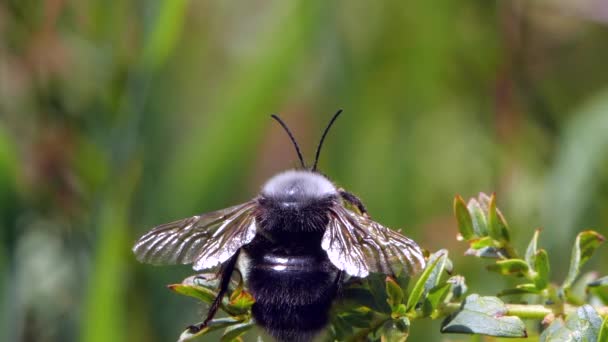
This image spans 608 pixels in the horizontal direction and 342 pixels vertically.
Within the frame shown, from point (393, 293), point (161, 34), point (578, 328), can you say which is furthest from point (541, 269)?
point (161, 34)

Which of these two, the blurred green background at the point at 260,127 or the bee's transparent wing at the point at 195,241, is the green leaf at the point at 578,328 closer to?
the bee's transparent wing at the point at 195,241

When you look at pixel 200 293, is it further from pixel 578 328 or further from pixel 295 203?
pixel 578 328

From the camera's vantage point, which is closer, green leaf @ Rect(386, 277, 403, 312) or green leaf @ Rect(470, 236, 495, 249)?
green leaf @ Rect(386, 277, 403, 312)

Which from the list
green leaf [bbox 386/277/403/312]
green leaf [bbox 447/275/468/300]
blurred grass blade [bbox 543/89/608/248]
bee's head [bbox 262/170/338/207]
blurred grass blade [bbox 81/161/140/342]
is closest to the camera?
green leaf [bbox 386/277/403/312]

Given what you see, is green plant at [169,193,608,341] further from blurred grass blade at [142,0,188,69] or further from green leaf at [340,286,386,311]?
blurred grass blade at [142,0,188,69]

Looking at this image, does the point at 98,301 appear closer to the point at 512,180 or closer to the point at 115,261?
the point at 115,261

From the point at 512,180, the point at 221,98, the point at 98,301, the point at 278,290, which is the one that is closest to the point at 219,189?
the point at 221,98

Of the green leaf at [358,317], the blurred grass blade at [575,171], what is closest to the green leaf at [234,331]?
the green leaf at [358,317]

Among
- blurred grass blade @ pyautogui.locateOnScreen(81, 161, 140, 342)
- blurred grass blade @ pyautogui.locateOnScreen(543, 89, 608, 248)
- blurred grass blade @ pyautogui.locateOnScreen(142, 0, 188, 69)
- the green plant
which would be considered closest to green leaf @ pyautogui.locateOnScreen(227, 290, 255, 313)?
the green plant
